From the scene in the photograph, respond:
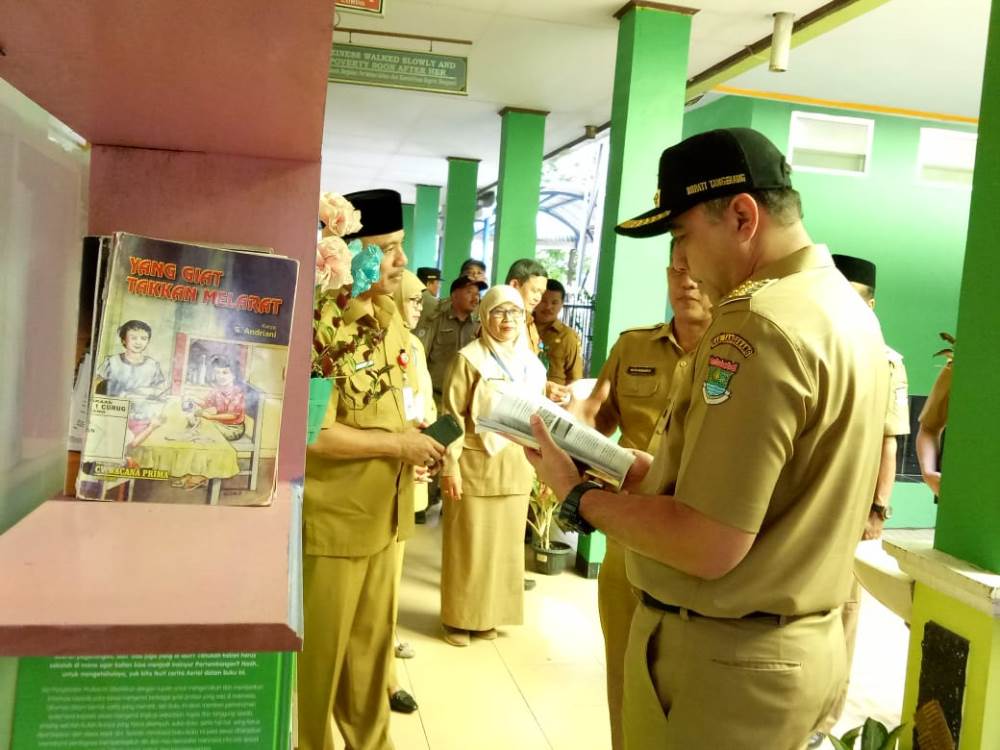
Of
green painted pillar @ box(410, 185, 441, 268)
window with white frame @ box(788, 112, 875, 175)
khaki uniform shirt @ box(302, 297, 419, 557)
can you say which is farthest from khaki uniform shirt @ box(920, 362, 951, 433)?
green painted pillar @ box(410, 185, 441, 268)

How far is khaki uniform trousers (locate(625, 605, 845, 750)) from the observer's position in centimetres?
138

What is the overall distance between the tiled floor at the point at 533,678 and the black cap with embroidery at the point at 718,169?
2.19m

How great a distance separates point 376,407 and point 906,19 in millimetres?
4260

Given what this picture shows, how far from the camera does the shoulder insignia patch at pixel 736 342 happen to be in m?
1.28

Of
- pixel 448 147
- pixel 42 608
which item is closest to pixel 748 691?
pixel 42 608

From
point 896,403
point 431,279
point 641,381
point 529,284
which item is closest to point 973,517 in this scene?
point 641,381

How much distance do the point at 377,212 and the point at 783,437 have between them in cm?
166

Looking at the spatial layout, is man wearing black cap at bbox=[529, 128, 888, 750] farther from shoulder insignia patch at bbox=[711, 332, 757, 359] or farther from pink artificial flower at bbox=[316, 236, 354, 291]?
pink artificial flower at bbox=[316, 236, 354, 291]

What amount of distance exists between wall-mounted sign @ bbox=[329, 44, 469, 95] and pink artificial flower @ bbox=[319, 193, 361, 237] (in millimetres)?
3287

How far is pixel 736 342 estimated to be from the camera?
4.27ft

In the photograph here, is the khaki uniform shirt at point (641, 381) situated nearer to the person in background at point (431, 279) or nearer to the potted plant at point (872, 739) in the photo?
the potted plant at point (872, 739)

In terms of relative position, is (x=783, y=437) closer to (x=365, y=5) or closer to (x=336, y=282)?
(x=336, y=282)

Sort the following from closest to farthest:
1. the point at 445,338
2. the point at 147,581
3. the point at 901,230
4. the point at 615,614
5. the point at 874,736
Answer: the point at 147,581 → the point at 874,736 → the point at 615,614 → the point at 445,338 → the point at 901,230

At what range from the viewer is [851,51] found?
5.54 m
